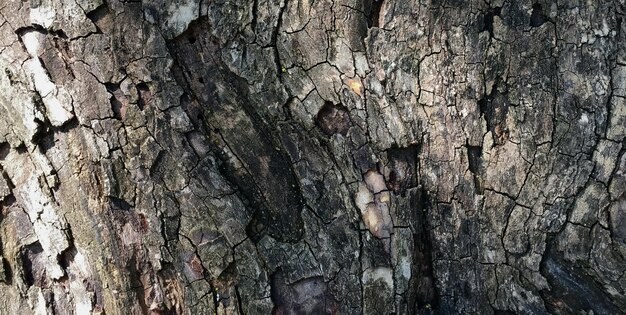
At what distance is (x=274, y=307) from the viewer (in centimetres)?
195

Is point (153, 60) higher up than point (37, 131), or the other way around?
point (153, 60)

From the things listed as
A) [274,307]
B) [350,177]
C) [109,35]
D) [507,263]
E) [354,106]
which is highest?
[109,35]

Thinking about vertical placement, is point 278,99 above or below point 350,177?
above

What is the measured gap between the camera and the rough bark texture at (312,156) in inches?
74.5

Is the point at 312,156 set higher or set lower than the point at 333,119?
lower

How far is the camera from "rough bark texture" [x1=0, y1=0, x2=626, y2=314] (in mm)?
1894

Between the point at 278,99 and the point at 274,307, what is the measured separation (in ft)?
2.10

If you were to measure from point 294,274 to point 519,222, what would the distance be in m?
0.71

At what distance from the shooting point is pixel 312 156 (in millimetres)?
1987

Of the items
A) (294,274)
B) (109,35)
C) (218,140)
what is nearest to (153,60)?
(109,35)

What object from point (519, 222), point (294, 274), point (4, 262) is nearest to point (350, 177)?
point (294, 274)

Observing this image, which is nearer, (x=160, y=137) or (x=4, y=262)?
(x=160, y=137)

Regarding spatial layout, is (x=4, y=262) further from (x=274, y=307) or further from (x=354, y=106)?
(x=354, y=106)

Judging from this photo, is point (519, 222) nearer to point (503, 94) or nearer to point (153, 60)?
point (503, 94)
